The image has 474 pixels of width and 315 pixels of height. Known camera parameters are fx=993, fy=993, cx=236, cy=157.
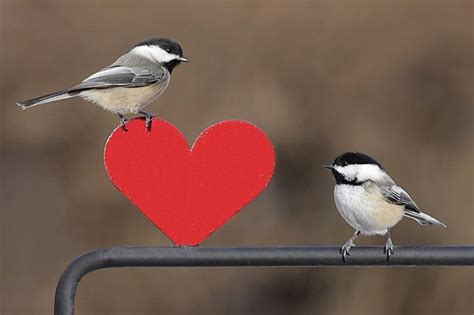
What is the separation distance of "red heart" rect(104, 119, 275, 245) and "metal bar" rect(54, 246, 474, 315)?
0.07 metres

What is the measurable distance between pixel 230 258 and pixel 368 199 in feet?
2.60

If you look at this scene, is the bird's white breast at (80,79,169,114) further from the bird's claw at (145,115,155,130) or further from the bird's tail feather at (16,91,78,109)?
the bird's claw at (145,115,155,130)

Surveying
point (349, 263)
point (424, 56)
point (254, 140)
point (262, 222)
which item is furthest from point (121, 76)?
point (424, 56)

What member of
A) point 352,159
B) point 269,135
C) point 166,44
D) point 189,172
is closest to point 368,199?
point 352,159

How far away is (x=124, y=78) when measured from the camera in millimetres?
2379

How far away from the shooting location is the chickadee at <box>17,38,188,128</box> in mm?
2322

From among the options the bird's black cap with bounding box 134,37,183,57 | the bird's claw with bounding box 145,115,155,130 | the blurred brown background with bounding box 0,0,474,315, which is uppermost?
the bird's black cap with bounding box 134,37,183,57

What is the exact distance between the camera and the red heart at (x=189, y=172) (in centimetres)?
184

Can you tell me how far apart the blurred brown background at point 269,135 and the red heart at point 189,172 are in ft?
9.53

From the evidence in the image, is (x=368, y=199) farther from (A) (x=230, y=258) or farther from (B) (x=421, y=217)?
(A) (x=230, y=258)

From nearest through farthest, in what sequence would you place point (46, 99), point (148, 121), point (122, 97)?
point (148, 121), point (46, 99), point (122, 97)

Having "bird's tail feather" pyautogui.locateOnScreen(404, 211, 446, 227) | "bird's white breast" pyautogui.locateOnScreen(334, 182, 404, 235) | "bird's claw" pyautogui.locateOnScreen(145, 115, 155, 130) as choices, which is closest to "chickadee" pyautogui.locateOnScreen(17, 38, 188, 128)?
"bird's claw" pyautogui.locateOnScreen(145, 115, 155, 130)

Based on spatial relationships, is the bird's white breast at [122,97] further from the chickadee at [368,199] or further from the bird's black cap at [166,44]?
the chickadee at [368,199]

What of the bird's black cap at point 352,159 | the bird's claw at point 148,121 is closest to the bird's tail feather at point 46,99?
the bird's claw at point 148,121
